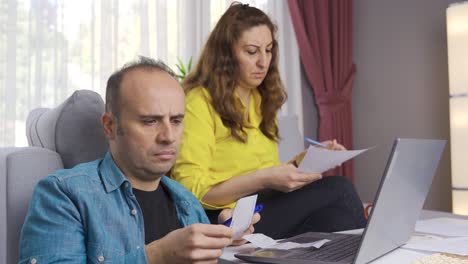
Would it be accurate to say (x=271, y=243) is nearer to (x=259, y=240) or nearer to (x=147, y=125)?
(x=259, y=240)

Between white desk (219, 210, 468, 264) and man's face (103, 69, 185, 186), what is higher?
man's face (103, 69, 185, 186)

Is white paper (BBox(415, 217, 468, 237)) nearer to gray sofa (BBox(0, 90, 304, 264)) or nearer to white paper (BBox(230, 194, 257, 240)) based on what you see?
white paper (BBox(230, 194, 257, 240))

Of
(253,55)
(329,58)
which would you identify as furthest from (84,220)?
(329,58)

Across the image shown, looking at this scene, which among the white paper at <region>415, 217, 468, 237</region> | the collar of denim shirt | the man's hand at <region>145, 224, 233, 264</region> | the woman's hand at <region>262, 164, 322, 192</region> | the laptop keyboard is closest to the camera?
the man's hand at <region>145, 224, 233, 264</region>

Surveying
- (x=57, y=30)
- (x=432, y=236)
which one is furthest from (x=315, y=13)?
(x=432, y=236)

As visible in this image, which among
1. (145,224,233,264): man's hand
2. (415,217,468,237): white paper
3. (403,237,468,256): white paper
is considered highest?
(145,224,233,264): man's hand

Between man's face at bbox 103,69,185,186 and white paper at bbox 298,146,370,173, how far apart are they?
452 mm

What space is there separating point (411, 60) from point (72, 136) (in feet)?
10.4

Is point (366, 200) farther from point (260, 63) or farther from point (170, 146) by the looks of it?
point (170, 146)

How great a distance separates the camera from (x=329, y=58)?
411 cm

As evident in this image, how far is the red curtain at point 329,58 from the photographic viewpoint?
4.03 meters

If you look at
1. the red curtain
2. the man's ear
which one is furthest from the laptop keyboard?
the red curtain

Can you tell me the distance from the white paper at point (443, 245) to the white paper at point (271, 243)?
0.22 metres

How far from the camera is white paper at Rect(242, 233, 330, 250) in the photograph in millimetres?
1183
